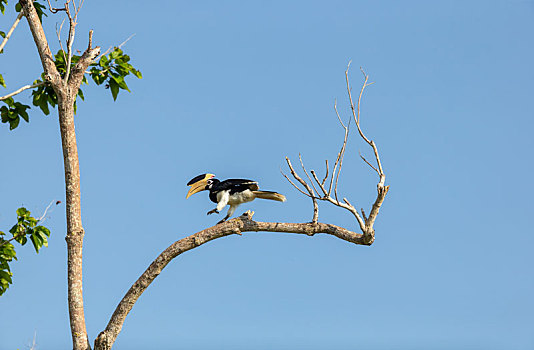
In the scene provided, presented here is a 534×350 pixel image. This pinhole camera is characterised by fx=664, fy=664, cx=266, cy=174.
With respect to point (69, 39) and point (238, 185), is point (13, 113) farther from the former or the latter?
point (238, 185)

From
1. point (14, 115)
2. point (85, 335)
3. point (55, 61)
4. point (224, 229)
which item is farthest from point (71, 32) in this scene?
point (85, 335)

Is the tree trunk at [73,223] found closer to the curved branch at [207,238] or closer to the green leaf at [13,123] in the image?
the curved branch at [207,238]

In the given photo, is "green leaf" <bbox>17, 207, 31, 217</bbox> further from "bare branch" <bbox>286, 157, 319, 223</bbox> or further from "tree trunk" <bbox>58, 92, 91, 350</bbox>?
"bare branch" <bbox>286, 157, 319, 223</bbox>

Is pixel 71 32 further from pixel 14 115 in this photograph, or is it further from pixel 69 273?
pixel 69 273

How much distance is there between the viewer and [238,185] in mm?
7492

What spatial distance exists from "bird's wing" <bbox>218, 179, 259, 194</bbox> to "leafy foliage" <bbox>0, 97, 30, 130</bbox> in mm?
2561

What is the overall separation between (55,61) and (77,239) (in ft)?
7.19

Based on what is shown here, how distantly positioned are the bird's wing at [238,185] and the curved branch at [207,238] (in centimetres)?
44

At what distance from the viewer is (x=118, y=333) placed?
6.90 meters

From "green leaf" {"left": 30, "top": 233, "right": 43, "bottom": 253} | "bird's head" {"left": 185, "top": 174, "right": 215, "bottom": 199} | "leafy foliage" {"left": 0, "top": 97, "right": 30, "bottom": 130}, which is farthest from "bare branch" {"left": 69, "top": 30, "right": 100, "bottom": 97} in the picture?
"bird's head" {"left": 185, "top": 174, "right": 215, "bottom": 199}

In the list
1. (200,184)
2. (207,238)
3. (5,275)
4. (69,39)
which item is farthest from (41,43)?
(207,238)

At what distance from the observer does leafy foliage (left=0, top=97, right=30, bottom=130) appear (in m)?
7.91

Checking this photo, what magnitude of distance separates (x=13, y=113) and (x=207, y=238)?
9.56ft

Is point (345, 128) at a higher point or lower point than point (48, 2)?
lower
